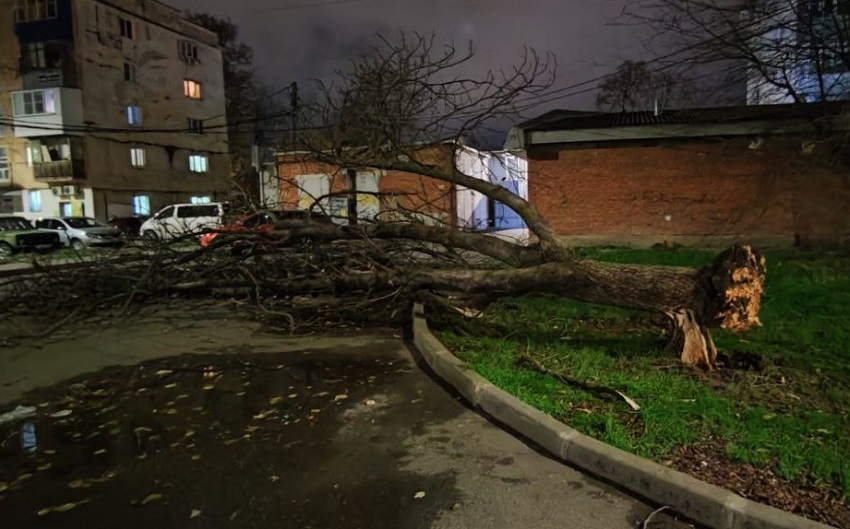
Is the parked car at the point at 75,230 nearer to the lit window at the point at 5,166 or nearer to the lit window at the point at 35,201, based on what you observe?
the lit window at the point at 35,201

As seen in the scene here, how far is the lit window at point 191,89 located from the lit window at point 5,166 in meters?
12.1

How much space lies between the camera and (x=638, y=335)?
698 cm

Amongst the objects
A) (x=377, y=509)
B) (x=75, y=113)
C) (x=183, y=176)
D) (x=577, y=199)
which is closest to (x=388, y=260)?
(x=377, y=509)

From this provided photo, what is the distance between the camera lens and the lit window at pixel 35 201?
40875 millimetres

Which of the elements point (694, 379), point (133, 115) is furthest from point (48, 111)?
point (694, 379)

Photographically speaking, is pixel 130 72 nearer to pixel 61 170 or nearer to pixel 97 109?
pixel 97 109

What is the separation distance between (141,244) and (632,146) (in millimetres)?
12973

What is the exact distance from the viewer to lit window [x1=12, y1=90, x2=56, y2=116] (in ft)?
126

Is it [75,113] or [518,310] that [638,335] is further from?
[75,113]

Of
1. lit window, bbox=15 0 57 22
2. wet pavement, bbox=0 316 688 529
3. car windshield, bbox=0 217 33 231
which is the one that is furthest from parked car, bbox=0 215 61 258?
wet pavement, bbox=0 316 688 529

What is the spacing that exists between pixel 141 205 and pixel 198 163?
6691mm

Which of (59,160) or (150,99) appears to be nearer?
(59,160)

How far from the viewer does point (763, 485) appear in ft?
11.4

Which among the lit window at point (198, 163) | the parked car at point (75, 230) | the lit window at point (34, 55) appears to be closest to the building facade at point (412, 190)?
the parked car at point (75, 230)
